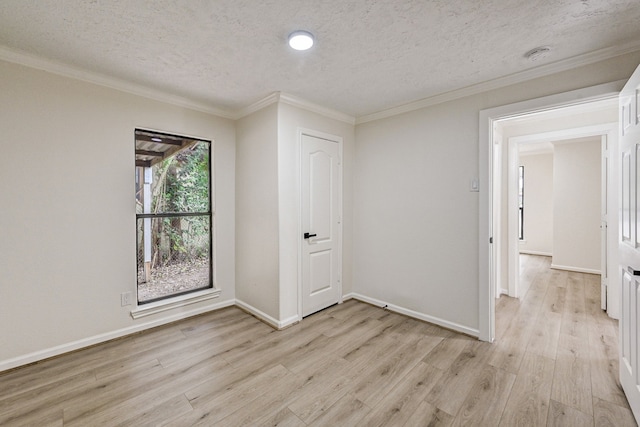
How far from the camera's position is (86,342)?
2551mm

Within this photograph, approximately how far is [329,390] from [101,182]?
8.61 feet

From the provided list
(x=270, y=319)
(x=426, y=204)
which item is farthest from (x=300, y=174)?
(x=270, y=319)

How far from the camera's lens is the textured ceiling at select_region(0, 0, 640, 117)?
5.41 feet

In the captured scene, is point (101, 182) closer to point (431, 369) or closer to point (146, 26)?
point (146, 26)

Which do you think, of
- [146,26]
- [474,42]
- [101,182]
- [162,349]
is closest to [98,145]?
[101,182]

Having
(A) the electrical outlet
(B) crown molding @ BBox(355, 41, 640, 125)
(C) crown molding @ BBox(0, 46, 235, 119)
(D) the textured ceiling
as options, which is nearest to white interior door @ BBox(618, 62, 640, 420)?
(B) crown molding @ BBox(355, 41, 640, 125)

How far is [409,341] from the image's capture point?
2.71 meters

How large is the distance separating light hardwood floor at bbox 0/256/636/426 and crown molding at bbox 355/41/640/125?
2.35 metres

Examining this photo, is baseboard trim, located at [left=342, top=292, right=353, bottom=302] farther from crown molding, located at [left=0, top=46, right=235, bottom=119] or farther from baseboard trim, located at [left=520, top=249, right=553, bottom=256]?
baseboard trim, located at [left=520, top=249, right=553, bottom=256]

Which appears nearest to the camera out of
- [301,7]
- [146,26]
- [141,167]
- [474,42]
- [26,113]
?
[301,7]

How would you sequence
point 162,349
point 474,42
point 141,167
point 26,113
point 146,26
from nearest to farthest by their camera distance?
point 146,26, point 474,42, point 26,113, point 162,349, point 141,167

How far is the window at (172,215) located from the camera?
295cm

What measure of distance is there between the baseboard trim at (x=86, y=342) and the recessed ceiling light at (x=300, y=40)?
9.51ft

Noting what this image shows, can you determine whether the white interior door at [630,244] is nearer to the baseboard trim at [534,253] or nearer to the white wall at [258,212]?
the white wall at [258,212]
